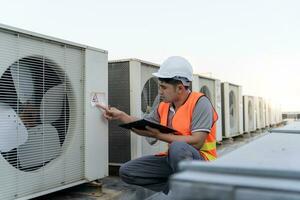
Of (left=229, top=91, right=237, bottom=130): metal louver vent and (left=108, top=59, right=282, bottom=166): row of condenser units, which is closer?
(left=108, top=59, right=282, bottom=166): row of condenser units

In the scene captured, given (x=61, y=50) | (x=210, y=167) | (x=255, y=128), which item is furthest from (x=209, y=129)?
(x=255, y=128)

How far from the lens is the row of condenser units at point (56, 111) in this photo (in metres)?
2.03

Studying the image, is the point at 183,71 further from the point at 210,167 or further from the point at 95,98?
the point at 210,167

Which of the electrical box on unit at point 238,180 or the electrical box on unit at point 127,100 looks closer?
the electrical box on unit at point 238,180

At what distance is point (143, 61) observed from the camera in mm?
3209

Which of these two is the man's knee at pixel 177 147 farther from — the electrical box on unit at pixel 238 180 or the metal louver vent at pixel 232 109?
the metal louver vent at pixel 232 109

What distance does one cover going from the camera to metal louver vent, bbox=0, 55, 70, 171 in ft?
6.60

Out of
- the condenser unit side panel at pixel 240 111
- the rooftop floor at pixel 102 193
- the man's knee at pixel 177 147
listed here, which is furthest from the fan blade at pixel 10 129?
the condenser unit side panel at pixel 240 111

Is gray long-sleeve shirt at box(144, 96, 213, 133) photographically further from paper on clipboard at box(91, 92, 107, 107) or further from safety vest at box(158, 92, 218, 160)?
paper on clipboard at box(91, 92, 107, 107)

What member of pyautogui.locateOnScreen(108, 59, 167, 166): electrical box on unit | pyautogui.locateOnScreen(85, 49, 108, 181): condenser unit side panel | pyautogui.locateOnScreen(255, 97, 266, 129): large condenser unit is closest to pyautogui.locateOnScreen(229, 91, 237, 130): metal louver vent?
pyautogui.locateOnScreen(255, 97, 266, 129): large condenser unit

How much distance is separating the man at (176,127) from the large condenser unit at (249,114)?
5.48 metres

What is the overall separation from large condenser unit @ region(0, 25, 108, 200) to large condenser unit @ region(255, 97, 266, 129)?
22.2ft

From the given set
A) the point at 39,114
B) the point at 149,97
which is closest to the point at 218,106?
the point at 149,97

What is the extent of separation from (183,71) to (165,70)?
0.37ft
